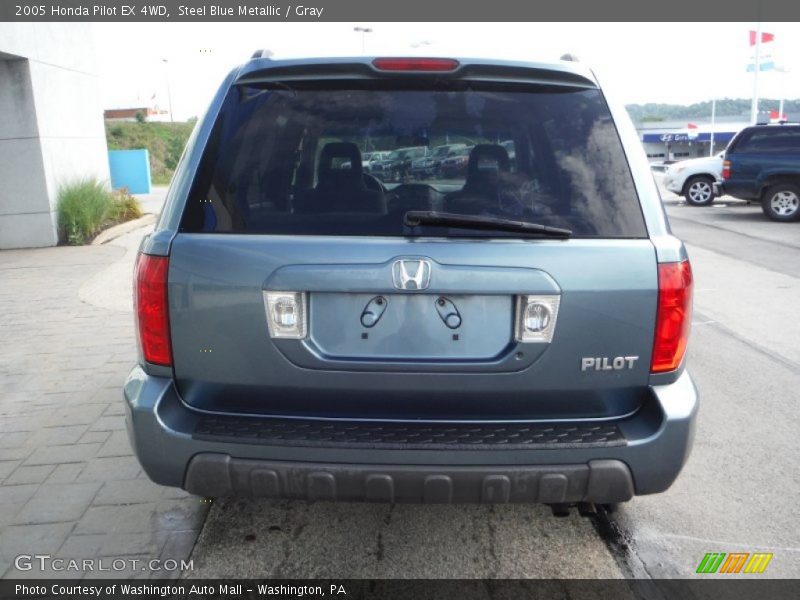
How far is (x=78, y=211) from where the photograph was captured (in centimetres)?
1180

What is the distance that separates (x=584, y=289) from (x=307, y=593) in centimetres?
163

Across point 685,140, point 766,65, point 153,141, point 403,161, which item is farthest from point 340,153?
point 685,140

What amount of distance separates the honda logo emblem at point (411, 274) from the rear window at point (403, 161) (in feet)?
0.46

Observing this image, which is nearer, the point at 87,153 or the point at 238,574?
the point at 238,574

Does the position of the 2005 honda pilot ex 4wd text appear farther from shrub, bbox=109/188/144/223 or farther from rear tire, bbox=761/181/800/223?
rear tire, bbox=761/181/800/223

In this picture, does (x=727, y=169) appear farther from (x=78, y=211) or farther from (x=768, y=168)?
(x=78, y=211)

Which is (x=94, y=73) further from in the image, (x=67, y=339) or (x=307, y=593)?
(x=307, y=593)

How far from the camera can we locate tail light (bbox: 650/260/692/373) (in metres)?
2.48

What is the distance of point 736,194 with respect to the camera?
54.1 feet

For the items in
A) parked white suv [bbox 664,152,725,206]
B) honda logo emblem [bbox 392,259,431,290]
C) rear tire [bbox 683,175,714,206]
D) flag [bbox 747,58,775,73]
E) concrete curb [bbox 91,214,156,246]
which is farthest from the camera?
flag [bbox 747,58,775,73]

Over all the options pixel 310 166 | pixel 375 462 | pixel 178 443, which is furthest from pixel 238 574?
pixel 310 166

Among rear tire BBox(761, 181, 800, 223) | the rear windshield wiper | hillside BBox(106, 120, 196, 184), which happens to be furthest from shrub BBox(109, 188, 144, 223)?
hillside BBox(106, 120, 196, 184)

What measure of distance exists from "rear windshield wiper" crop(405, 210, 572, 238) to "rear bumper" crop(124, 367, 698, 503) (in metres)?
0.71

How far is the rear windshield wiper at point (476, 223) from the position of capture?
246cm
